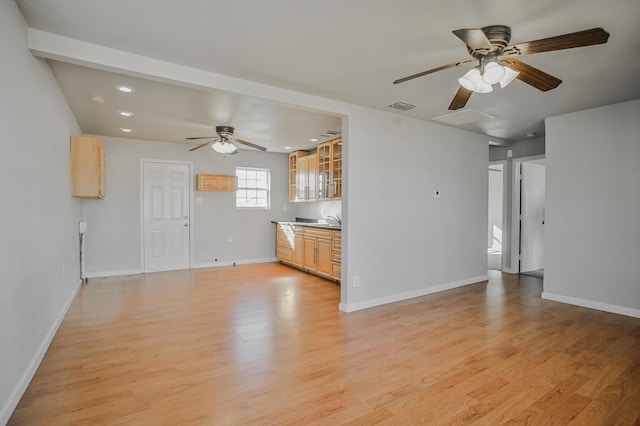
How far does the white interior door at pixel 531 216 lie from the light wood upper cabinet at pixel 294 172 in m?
4.27

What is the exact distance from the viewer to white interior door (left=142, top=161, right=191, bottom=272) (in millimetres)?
6227

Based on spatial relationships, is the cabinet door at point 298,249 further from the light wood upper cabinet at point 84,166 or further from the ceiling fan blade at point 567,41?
the ceiling fan blade at point 567,41

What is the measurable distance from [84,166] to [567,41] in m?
4.85

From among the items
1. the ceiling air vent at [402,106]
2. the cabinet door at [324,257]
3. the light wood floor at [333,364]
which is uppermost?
the ceiling air vent at [402,106]

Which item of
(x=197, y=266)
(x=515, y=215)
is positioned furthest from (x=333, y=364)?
(x=515, y=215)

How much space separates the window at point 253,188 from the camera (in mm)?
7266

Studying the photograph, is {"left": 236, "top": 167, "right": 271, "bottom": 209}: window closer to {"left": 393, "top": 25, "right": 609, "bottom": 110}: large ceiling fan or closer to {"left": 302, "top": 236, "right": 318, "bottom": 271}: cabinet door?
{"left": 302, "top": 236, "right": 318, "bottom": 271}: cabinet door

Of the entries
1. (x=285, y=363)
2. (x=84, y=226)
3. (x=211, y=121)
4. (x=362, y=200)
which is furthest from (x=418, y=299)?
(x=84, y=226)

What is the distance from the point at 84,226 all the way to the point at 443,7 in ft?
18.2

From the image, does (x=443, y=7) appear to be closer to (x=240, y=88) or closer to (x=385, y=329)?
(x=240, y=88)

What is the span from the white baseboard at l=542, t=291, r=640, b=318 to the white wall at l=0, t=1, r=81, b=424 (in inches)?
219

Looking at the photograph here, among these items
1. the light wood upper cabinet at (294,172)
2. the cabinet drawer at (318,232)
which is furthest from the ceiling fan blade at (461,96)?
the light wood upper cabinet at (294,172)

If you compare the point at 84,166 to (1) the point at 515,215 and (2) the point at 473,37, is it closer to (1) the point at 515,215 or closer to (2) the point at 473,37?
(2) the point at 473,37

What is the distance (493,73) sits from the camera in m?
2.27
